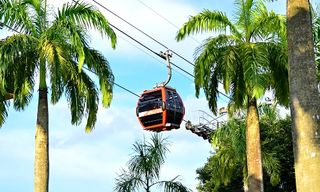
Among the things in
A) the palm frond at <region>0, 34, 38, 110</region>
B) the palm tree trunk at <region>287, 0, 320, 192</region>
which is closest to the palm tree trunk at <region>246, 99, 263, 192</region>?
the palm frond at <region>0, 34, 38, 110</region>

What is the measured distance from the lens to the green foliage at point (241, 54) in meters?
19.3

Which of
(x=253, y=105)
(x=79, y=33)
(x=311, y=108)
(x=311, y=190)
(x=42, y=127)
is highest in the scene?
(x=79, y=33)

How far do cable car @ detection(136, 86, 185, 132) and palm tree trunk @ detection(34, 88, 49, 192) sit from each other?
6.10 metres

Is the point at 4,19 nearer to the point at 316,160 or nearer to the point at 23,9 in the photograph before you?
the point at 23,9

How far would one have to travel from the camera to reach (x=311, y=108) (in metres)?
7.11

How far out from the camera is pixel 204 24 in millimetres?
20250

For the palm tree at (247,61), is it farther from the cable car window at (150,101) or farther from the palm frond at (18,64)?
the palm frond at (18,64)

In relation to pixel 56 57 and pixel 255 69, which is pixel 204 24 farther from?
pixel 56 57

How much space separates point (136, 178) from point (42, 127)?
291cm

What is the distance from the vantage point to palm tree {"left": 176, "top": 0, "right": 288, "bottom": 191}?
1917cm

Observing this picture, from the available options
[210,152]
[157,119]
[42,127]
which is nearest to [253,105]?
[157,119]

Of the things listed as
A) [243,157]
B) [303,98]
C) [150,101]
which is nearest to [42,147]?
[150,101]

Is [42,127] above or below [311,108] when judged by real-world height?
above

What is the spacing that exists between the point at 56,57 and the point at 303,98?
9795 millimetres
